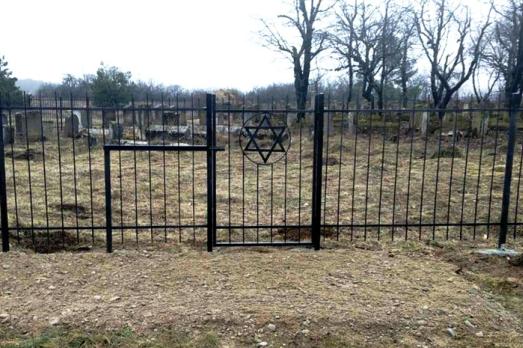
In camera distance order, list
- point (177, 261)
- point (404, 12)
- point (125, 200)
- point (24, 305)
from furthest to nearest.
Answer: point (404, 12)
point (125, 200)
point (177, 261)
point (24, 305)

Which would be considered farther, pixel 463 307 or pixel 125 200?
pixel 125 200

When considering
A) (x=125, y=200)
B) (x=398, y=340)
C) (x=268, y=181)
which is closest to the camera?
(x=398, y=340)

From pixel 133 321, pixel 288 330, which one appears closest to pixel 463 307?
pixel 288 330

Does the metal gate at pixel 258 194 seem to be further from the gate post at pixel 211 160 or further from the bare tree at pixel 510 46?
the bare tree at pixel 510 46

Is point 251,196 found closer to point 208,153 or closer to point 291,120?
point 208,153

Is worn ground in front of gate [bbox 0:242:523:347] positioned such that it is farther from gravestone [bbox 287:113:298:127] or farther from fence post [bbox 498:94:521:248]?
gravestone [bbox 287:113:298:127]

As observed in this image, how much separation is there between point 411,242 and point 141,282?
10.0ft

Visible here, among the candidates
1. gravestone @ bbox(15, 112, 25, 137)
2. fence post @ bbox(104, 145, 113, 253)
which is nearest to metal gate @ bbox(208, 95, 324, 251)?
fence post @ bbox(104, 145, 113, 253)

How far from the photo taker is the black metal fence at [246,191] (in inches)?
207

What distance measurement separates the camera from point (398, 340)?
3.54 m

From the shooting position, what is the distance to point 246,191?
9.16 metres

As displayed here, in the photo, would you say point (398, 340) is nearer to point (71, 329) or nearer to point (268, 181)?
point (71, 329)

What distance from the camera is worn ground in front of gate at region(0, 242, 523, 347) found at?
3580 millimetres

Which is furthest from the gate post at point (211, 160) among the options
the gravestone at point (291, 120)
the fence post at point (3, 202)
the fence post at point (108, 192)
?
the gravestone at point (291, 120)
